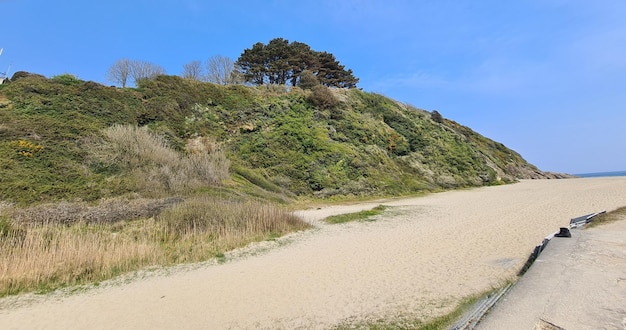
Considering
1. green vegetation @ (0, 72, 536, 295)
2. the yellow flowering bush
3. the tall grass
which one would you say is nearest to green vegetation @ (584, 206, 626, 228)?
the tall grass

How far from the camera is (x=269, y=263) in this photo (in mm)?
9320

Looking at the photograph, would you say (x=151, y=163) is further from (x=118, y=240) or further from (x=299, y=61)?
(x=299, y=61)

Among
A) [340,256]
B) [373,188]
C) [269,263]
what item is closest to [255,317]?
[269,263]

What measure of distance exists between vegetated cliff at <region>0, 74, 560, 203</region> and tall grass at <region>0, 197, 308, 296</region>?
5537 mm

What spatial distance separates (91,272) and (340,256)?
6104mm

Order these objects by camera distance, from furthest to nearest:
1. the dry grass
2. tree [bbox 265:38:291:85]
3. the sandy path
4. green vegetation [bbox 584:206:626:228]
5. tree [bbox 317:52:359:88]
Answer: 1. tree [bbox 317:52:359:88]
2. tree [bbox 265:38:291:85]
3. the dry grass
4. green vegetation [bbox 584:206:626:228]
5. the sandy path

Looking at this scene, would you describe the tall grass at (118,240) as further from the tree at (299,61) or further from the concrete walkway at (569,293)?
the tree at (299,61)

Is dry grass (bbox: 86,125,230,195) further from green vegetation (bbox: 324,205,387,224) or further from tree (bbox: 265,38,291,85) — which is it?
tree (bbox: 265,38,291,85)

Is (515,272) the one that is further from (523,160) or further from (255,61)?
(523,160)

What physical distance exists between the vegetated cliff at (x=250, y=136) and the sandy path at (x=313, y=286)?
33.6ft

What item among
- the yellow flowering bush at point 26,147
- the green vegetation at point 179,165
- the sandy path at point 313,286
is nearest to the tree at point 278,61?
the green vegetation at point 179,165

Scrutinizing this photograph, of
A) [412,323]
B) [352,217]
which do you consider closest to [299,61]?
[352,217]

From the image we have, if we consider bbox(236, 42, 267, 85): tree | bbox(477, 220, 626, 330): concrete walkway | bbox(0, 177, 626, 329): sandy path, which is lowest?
bbox(0, 177, 626, 329): sandy path

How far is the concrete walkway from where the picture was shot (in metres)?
4.40
